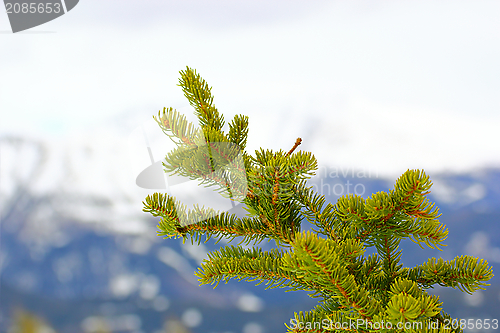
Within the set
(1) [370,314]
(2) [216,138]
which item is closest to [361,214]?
(1) [370,314]

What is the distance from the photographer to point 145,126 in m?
0.51

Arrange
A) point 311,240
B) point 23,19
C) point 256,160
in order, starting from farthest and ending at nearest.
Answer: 1. point 23,19
2. point 256,160
3. point 311,240

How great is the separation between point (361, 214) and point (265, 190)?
14cm

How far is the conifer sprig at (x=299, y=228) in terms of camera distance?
1.38 ft

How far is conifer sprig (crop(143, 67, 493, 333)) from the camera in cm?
42

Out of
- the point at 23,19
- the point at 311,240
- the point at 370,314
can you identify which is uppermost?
the point at 23,19

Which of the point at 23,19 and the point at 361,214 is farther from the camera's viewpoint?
the point at 23,19

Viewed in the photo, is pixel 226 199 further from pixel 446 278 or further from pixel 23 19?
pixel 23 19

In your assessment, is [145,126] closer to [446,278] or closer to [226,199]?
[226,199]

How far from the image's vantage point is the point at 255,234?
1.85 ft

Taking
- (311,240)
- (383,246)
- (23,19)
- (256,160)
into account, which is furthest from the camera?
(23,19)

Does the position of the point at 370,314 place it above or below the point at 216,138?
below

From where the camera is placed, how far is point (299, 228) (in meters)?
0.57

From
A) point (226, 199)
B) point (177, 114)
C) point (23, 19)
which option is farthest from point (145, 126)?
point (23, 19)
